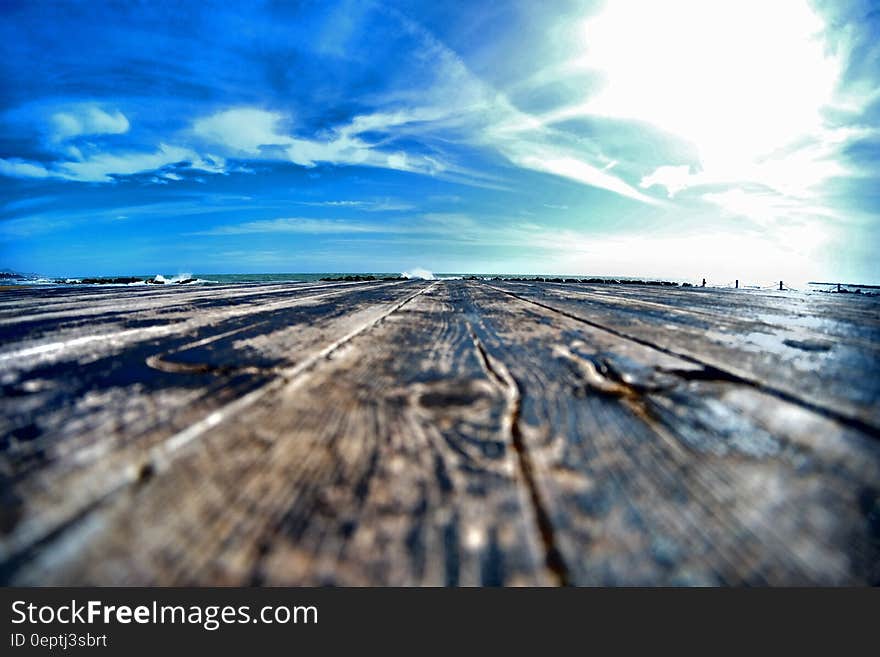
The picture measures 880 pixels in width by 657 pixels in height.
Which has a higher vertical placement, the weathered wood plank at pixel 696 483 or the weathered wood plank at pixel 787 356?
the weathered wood plank at pixel 787 356

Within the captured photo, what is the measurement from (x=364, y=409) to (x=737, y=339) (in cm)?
161

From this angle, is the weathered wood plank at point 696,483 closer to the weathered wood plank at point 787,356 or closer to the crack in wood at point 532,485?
the crack in wood at point 532,485

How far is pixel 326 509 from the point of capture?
449 mm

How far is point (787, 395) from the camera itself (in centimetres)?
85

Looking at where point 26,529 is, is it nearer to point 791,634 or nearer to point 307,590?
point 307,590

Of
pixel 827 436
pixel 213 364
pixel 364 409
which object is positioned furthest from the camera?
pixel 213 364

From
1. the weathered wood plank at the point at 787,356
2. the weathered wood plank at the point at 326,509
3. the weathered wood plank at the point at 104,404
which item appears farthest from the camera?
the weathered wood plank at the point at 787,356

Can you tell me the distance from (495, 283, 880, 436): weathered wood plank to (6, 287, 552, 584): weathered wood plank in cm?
72

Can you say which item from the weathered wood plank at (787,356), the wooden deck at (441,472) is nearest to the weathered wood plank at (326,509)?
the wooden deck at (441,472)

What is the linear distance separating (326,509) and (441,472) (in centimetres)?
16

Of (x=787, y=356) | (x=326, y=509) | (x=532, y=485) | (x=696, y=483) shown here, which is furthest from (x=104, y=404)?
(x=787, y=356)

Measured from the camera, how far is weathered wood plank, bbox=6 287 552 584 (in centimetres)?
37

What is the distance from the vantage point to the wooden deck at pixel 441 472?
0.37 meters

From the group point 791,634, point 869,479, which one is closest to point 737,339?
point 869,479
